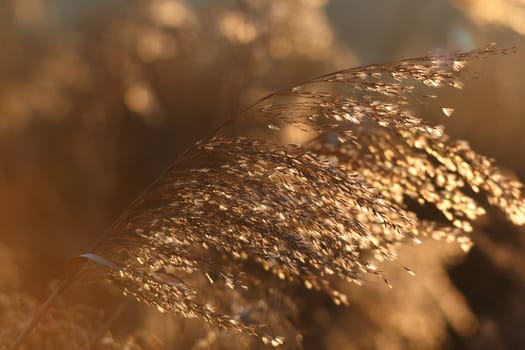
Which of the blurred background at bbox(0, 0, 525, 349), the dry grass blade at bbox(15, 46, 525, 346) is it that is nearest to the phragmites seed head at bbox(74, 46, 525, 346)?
the dry grass blade at bbox(15, 46, 525, 346)

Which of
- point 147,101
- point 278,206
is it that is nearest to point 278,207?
point 278,206

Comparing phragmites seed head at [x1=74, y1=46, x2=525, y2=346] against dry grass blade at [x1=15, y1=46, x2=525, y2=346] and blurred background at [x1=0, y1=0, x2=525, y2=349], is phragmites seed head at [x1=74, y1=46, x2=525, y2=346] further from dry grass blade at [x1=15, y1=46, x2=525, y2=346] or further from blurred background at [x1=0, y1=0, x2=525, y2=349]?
blurred background at [x1=0, y1=0, x2=525, y2=349]

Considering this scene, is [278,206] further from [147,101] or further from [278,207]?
[147,101]

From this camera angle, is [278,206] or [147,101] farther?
[147,101]

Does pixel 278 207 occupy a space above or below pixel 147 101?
above

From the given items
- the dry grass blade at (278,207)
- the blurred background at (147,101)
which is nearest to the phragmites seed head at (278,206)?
the dry grass blade at (278,207)

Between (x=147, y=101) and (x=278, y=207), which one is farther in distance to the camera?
(x=147, y=101)

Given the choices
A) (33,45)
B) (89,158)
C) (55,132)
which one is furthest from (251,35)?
(33,45)

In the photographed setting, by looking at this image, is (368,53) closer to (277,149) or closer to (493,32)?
(493,32)
